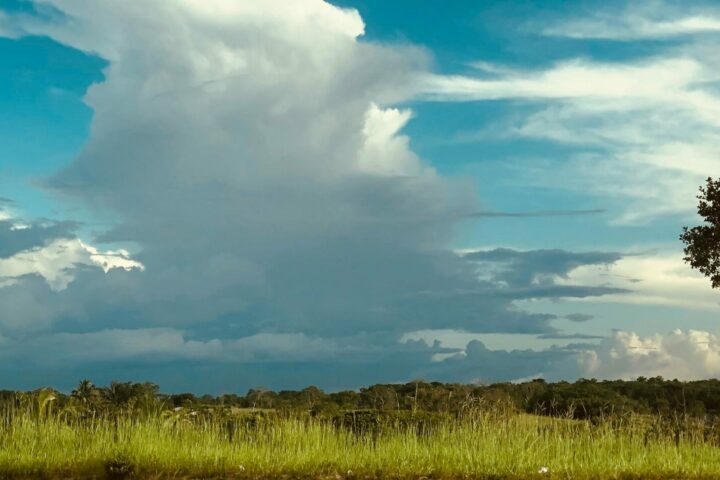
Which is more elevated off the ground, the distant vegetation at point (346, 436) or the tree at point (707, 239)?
the tree at point (707, 239)

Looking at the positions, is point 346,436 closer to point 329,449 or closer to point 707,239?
point 329,449

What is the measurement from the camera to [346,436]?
18.3 meters

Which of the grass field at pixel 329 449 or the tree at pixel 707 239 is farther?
the tree at pixel 707 239

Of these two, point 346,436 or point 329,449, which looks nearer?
point 329,449

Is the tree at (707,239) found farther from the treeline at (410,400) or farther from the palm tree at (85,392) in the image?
the palm tree at (85,392)

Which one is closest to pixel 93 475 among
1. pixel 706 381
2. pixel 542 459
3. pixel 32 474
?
pixel 32 474

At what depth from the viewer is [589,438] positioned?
62.2 feet

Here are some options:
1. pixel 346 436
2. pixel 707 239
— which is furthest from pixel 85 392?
pixel 707 239

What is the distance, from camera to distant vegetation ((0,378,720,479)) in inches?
630

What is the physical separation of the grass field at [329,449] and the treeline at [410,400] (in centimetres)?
55

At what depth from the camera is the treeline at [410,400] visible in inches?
786

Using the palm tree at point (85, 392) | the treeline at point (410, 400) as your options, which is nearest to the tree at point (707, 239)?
the treeline at point (410, 400)

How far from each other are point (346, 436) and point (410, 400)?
133 inches

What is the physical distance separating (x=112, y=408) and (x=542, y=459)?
9.16 meters
